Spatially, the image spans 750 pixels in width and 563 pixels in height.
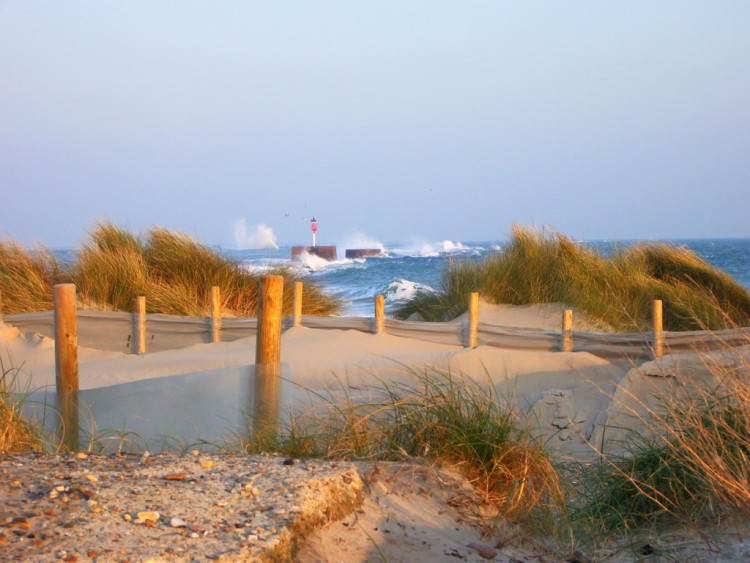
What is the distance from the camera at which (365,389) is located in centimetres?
662

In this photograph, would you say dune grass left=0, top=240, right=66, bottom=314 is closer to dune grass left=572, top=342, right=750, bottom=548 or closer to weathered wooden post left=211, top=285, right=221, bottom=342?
weathered wooden post left=211, top=285, right=221, bottom=342

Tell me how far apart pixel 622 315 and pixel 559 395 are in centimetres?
377

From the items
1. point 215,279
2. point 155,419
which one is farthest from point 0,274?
point 155,419

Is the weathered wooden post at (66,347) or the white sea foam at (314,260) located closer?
the weathered wooden post at (66,347)

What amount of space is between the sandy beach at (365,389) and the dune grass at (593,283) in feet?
1.52

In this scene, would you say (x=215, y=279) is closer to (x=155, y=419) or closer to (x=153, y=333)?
(x=153, y=333)

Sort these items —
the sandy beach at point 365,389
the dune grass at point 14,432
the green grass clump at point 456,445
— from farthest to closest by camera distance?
the dune grass at point 14,432
the green grass clump at point 456,445
the sandy beach at point 365,389

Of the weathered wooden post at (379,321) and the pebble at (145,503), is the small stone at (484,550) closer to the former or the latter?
the pebble at (145,503)

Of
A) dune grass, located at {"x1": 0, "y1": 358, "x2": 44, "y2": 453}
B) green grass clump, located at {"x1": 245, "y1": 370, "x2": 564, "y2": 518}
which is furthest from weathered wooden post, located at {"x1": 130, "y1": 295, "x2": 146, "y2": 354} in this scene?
green grass clump, located at {"x1": 245, "y1": 370, "x2": 564, "y2": 518}

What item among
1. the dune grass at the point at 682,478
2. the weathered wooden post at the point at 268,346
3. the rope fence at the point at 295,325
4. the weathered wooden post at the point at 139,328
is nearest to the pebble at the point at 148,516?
the dune grass at the point at 682,478

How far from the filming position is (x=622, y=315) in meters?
11.4

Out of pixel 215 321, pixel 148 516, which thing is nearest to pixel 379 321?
pixel 215 321

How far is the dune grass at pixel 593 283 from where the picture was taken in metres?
11.3

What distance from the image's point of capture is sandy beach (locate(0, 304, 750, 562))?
11.3 feet
